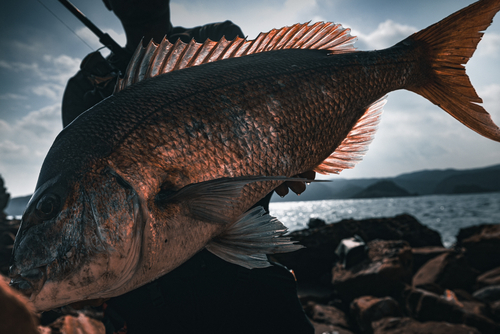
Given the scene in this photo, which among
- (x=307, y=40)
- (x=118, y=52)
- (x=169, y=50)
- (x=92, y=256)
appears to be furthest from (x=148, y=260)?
(x=118, y=52)

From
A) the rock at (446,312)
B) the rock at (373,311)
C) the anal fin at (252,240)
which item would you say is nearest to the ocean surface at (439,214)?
the anal fin at (252,240)

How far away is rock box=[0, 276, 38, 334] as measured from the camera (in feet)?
1.17

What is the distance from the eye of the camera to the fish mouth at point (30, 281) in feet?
2.82

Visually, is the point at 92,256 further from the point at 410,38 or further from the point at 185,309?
the point at 410,38

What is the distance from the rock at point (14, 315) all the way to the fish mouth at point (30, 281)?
2.09 ft

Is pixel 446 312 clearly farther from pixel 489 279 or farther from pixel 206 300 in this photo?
pixel 206 300

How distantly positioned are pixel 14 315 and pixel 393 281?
6.31 m

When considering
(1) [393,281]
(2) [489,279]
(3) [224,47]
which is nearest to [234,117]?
(3) [224,47]

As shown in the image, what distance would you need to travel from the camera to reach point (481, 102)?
172 cm

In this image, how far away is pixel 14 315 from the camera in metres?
0.36

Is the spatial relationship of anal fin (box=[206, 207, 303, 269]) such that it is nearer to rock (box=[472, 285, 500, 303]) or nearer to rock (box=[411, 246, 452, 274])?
rock (box=[472, 285, 500, 303])

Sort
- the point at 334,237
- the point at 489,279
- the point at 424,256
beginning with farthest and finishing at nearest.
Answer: the point at 334,237 < the point at 424,256 < the point at 489,279

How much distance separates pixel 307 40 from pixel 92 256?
6.10ft

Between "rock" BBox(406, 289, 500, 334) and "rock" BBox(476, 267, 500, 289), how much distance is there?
4.87 ft
